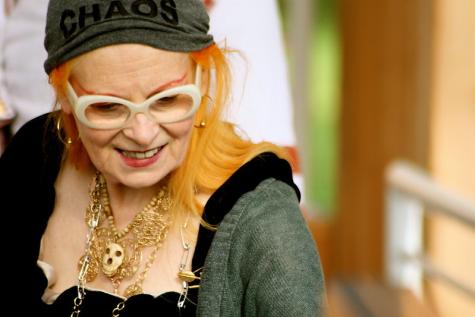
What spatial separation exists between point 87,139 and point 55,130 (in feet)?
0.40

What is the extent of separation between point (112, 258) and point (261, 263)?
15 centimetres

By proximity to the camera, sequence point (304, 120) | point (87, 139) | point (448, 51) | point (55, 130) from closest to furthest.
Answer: point (448, 51), point (87, 139), point (55, 130), point (304, 120)

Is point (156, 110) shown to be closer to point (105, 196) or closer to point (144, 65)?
point (144, 65)

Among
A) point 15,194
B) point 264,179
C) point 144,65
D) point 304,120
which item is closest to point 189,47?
point 144,65

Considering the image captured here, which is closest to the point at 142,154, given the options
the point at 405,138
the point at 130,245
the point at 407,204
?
the point at 130,245

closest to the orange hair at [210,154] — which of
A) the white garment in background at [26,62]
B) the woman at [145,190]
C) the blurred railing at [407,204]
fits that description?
the woman at [145,190]

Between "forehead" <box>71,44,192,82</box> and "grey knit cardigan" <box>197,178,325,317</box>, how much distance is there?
0.49 ft

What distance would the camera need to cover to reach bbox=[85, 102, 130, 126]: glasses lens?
61 centimetres

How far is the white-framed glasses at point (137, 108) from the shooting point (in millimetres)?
597

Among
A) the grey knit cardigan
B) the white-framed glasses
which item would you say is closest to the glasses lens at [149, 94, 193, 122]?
the white-framed glasses

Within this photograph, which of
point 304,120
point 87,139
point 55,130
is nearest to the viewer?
point 87,139

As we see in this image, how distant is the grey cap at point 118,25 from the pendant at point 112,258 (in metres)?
0.19

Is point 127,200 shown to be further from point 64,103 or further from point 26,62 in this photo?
point 26,62

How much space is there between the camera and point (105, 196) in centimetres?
72
